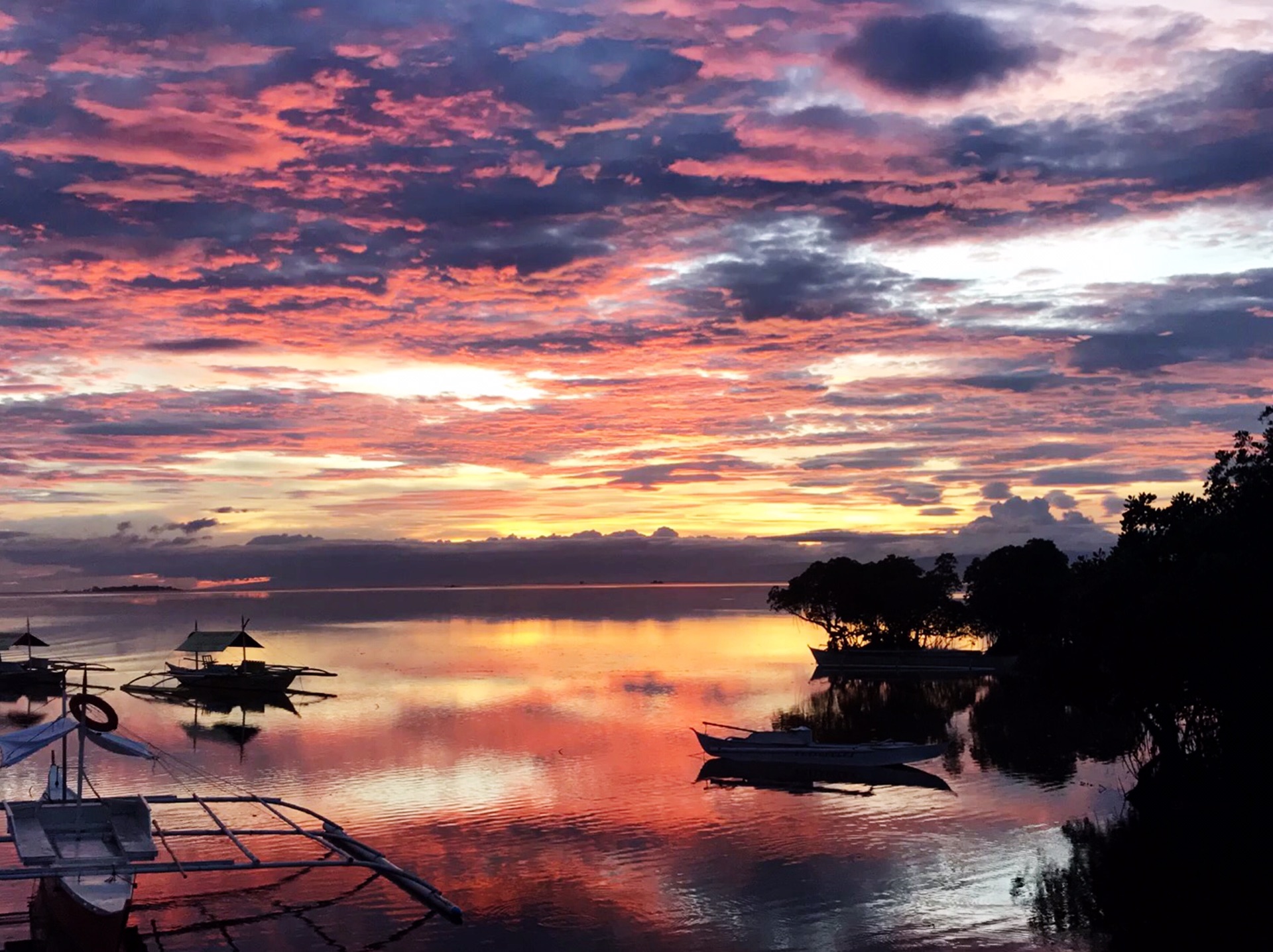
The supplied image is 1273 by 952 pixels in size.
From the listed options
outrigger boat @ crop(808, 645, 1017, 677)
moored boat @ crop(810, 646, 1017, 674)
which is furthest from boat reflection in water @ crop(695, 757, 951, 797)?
moored boat @ crop(810, 646, 1017, 674)

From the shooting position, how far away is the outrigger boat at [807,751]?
5116 cm

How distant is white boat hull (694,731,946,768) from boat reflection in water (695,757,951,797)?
22cm

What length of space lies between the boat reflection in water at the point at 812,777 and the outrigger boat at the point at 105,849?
1908 cm

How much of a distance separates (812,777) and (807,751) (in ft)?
4.79

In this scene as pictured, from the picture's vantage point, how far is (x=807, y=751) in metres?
52.2

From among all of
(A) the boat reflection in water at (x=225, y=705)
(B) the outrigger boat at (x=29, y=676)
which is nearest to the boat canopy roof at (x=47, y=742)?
(A) the boat reflection in water at (x=225, y=705)

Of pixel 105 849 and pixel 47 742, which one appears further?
pixel 47 742

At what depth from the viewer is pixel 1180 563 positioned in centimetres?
3938

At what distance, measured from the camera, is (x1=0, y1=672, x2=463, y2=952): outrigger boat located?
25.9m

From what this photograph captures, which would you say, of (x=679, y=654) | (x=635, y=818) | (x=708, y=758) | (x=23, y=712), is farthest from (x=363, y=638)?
(x=635, y=818)

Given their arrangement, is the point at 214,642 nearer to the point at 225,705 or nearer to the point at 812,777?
the point at 225,705

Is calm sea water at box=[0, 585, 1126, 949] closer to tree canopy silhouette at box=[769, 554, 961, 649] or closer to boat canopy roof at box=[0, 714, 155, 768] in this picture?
boat canopy roof at box=[0, 714, 155, 768]

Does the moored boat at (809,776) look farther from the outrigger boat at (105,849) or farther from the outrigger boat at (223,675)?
the outrigger boat at (223,675)

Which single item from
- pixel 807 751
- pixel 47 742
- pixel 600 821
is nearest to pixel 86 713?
pixel 47 742
